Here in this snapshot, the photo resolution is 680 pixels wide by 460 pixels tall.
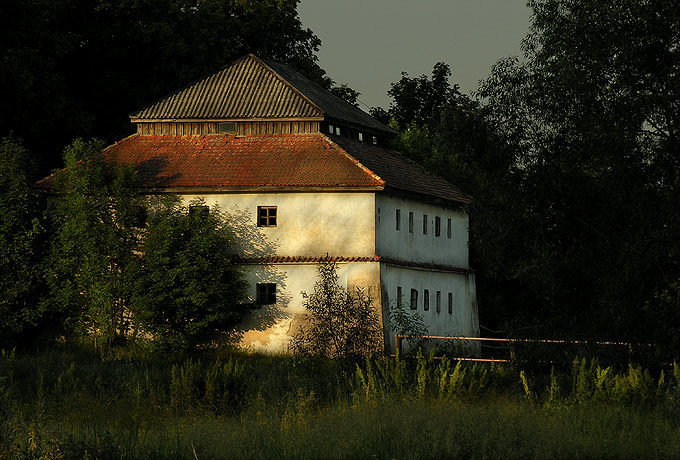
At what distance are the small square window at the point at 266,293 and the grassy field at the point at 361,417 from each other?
37.6 feet

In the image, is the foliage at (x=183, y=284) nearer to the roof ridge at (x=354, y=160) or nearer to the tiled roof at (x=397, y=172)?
the roof ridge at (x=354, y=160)

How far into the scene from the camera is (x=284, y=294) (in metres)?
40.4

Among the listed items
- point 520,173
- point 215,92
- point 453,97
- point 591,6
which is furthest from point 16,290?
point 453,97

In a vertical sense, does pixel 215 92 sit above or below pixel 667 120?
above

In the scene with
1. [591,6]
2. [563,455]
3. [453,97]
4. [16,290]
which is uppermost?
[453,97]

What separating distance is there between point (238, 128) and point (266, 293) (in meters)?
7.09

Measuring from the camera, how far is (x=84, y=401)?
25.3 meters

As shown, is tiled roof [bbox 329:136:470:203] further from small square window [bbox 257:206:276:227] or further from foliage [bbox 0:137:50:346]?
foliage [bbox 0:137:50:346]

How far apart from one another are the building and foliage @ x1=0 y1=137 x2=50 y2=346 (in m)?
4.03

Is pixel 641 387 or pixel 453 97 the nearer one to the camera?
pixel 641 387

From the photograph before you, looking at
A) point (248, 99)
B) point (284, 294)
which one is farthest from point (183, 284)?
point (248, 99)

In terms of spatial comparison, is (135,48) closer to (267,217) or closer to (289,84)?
(289,84)

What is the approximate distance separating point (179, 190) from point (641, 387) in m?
23.1

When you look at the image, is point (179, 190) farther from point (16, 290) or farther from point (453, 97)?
point (453, 97)
